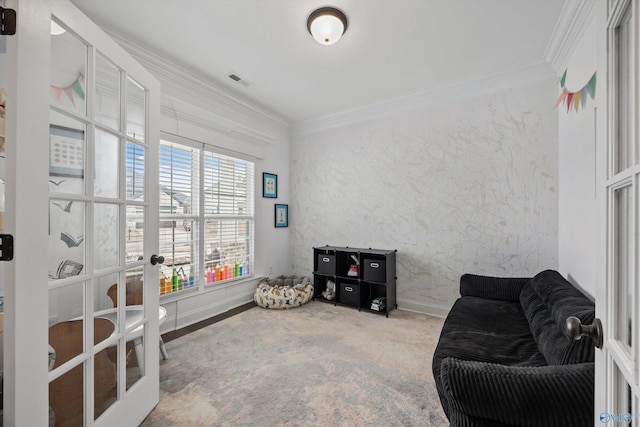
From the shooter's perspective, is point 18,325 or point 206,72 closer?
point 18,325

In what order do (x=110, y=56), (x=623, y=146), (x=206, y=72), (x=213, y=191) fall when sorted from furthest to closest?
(x=213, y=191) < (x=206, y=72) < (x=110, y=56) < (x=623, y=146)

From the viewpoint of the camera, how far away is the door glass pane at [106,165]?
1254 millimetres

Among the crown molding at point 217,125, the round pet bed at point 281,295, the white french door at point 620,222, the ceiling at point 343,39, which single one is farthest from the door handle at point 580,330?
the crown molding at point 217,125

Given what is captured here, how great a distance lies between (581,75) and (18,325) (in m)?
3.37

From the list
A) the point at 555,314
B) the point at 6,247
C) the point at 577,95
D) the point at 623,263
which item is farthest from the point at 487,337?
the point at 6,247

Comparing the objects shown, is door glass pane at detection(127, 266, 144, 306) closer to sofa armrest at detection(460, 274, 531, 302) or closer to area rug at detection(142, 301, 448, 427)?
area rug at detection(142, 301, 448, 427)

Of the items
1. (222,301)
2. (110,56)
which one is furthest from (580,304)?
(222,301)

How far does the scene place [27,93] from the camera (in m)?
0.92

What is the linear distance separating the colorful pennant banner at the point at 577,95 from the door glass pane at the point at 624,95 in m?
1.61

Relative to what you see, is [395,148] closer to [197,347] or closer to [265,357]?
[265,357]

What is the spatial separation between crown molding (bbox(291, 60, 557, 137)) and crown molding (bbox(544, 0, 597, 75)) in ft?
0.51

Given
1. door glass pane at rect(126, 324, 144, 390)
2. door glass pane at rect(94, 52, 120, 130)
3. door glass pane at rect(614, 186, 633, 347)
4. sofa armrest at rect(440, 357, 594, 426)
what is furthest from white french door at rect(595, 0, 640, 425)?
door glass pane at rect(126, 324, 144, 390)

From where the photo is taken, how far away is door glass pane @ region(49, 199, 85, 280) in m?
1.05

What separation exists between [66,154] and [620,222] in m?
1.78
